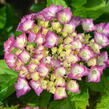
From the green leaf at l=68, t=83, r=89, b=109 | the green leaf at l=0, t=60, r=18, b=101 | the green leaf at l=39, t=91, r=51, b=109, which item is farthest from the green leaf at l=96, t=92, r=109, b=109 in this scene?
the green leaf at l=0, t=60, r=18, b=101

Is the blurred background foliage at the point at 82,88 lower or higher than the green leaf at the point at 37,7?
lower

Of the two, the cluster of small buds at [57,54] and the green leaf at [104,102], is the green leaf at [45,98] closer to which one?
the cluster of small buds at [57,54]

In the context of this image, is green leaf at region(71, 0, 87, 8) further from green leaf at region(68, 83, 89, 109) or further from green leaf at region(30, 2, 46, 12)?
green leaf at region(68, 83, 89, 109)

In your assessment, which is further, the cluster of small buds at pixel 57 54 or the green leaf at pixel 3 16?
the green leaf at pixel 3 16

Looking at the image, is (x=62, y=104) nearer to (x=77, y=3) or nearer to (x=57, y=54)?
(x=57, y=54)

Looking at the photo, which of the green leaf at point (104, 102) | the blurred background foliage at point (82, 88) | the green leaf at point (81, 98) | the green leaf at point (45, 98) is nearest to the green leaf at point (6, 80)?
the blurred background foliage at point (82, 88)

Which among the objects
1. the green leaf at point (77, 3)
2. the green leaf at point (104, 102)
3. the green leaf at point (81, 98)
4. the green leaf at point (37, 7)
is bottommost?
the green leaf at point (104, 102)

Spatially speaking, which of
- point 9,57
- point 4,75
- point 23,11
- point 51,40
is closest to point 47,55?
point 51,40
